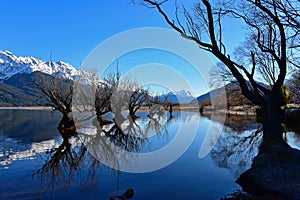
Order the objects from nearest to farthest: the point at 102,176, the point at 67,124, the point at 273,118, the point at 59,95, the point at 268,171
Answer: the point at 268,171 → the point at 102,176 → the point at 273,118 → the point at 67,124 → the point at 59,95

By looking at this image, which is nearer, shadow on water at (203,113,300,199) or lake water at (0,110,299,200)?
shadow on water at (203,113,300,199)

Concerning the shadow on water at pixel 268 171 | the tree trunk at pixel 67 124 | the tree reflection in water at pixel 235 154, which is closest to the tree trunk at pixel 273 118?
the shadow on water at pixel 268 171

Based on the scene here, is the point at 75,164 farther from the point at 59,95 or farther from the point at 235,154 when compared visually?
the point at 59,95

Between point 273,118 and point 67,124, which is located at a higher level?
point 273,118

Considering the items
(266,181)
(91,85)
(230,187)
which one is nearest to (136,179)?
(230,187)

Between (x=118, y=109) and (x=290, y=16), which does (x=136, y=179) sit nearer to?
(x=290, y=16)

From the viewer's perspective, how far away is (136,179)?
8633mm

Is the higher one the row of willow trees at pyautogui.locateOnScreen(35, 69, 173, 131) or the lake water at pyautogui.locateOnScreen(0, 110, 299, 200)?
the row of willow trees at pyautogui.locateOnScreen(35, 69, 173, 131)

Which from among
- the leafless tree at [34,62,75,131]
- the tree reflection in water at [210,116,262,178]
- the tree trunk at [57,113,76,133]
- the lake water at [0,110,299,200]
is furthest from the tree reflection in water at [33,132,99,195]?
the leafless tree at [34,62,75,131]

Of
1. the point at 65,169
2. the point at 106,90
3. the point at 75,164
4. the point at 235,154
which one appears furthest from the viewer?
the point at 106,90

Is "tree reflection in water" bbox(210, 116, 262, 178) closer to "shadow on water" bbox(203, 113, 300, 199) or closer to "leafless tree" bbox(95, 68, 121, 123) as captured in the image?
"shadow on water" bbox(203, 113, 300, 199)

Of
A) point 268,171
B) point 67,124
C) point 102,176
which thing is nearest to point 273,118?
point 268,171

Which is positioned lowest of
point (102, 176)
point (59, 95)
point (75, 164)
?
point (102, 176)

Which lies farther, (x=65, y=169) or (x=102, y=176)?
(x=65, y=169)
